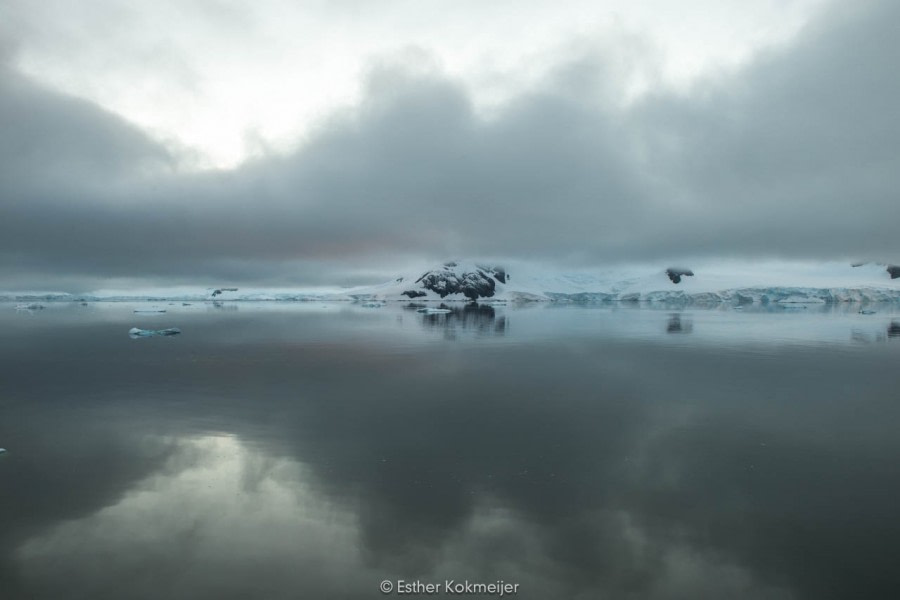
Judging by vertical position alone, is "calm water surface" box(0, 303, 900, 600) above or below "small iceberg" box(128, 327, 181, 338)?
below

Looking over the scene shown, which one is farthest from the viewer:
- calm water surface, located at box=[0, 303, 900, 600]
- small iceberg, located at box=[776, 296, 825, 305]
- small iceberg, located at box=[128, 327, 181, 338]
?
small iceberg, located at box=[776, 296, 825, 305]

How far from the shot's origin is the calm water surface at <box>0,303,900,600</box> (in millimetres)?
7965

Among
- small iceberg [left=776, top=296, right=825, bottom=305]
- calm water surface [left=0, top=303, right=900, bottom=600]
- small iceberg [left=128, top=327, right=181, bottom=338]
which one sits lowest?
calm water surface [left=0, top=303, right=900, bottom=600]

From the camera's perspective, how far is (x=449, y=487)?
11148 millimetres

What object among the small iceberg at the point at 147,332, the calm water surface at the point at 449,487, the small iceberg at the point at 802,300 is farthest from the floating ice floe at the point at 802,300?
the small iceberg at the point at 147,332

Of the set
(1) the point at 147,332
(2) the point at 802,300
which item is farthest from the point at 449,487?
(2) the point at 802,300

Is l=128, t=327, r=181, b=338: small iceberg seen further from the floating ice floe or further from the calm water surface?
the floating ice floe

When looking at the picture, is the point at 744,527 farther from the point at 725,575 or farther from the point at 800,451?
the point at 800,451

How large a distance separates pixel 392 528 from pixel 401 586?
164 centimetres

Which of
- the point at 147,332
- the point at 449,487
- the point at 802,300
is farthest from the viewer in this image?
the point at 802,300

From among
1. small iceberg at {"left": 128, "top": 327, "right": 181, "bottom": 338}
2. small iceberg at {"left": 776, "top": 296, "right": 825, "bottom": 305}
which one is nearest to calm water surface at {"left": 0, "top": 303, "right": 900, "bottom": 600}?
small iceberg at {"left": 128, "top": 327, "right": 181, "bottom": 338}

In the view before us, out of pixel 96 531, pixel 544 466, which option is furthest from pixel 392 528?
pixel 96 531

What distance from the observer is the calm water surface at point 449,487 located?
796 centimetres

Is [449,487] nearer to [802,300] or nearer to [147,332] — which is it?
[147,332]
